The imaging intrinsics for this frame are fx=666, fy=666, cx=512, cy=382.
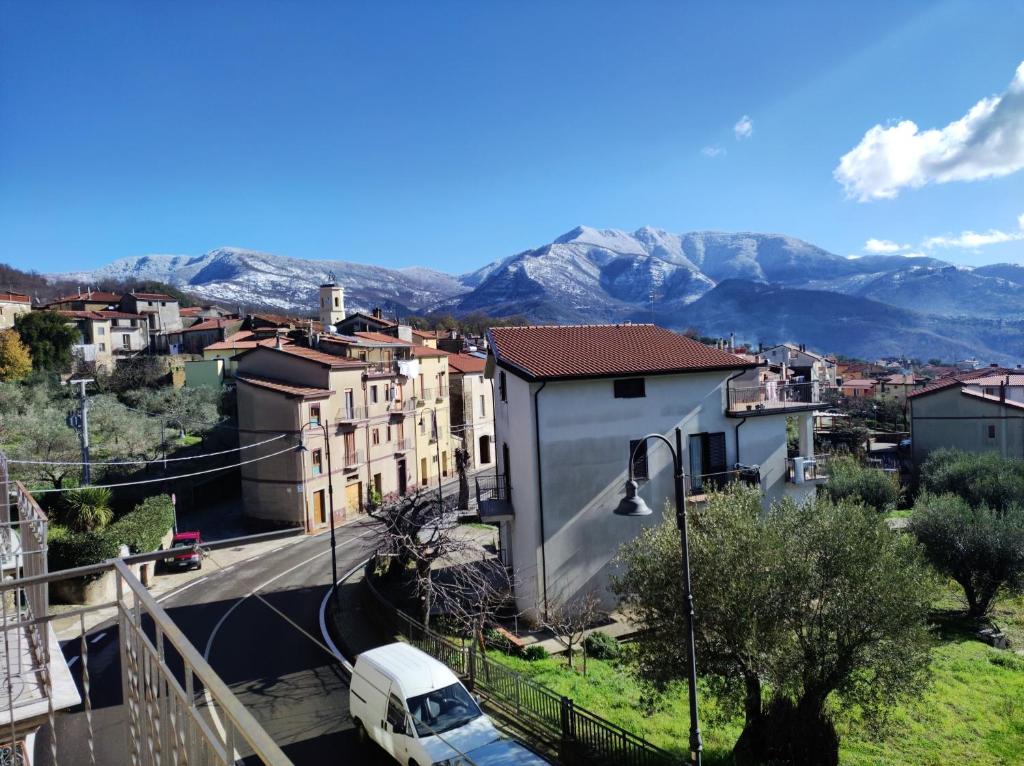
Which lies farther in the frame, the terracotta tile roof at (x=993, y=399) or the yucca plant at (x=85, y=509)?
the terracotta tile roof at (x=993, y=399)

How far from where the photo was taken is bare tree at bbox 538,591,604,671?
1933 centimetres

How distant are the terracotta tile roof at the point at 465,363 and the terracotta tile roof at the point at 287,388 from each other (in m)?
20.0

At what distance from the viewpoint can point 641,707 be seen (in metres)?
15.7

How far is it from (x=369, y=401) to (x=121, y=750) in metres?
27.8

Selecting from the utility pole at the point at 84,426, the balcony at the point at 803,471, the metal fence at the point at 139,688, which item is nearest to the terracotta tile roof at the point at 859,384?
the balcony at the point at 803,471

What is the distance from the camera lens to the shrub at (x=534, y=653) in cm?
1869

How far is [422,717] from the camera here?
41.6ft

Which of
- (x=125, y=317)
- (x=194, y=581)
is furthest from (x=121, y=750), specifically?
(x=125, y=317)

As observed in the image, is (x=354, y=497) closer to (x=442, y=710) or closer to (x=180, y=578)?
(x=180, y=578)

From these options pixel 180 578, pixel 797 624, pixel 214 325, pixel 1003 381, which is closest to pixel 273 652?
pixel 180 578

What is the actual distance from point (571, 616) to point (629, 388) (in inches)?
295

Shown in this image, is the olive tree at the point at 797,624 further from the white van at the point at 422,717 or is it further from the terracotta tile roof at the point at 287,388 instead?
the terracotta tile roof at the point at 287,388

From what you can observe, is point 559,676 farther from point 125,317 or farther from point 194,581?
point 125,317

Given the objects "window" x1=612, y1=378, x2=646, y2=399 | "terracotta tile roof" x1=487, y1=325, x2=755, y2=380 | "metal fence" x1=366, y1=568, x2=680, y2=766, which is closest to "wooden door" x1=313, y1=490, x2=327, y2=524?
"terracotta tile roof" x1=487, y1=325, x2=755, y2=380
